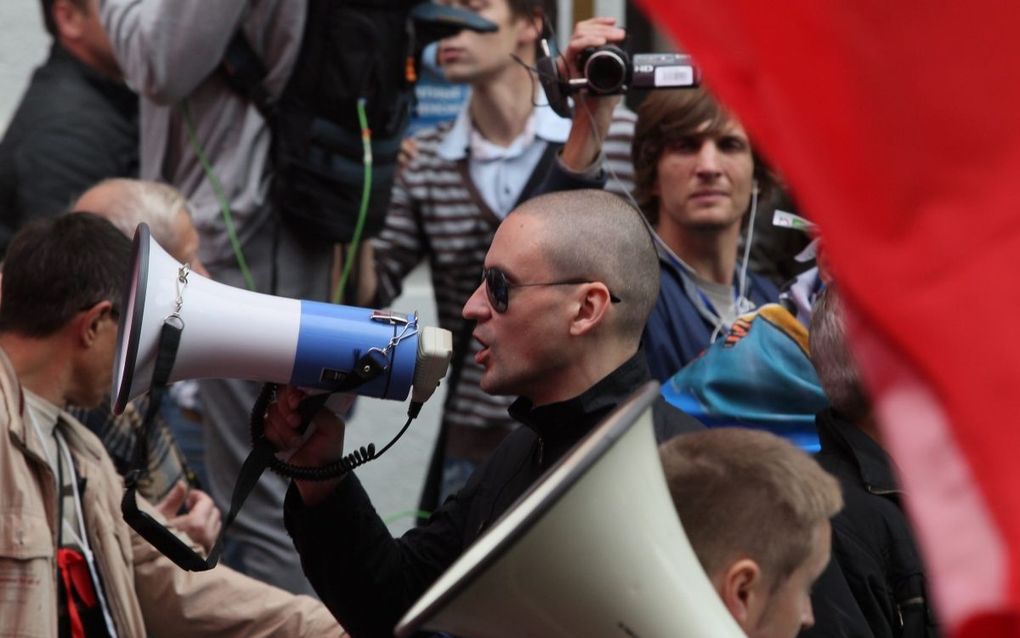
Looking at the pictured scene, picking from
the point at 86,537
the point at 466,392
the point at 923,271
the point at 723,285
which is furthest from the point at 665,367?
the point at 923,271

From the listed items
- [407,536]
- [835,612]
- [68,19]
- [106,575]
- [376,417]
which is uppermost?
[68,19]

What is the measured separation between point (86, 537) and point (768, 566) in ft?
5.77

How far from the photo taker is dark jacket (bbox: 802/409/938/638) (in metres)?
2.69

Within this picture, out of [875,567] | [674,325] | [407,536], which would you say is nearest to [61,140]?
[674,325]

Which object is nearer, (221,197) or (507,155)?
(221,197)

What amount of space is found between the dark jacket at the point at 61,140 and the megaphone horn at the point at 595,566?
10.6 feet

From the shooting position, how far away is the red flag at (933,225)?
0.93m

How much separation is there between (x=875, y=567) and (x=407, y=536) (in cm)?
91

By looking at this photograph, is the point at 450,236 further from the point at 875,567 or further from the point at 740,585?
the point at 740,585

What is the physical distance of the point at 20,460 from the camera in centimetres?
335

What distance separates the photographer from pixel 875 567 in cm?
284

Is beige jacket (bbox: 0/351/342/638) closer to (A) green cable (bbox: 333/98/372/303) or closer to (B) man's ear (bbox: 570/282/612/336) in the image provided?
(B) man's ear (bbox: 570/282/612/336)

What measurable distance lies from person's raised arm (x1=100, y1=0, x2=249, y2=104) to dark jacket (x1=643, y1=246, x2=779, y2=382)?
129 cm

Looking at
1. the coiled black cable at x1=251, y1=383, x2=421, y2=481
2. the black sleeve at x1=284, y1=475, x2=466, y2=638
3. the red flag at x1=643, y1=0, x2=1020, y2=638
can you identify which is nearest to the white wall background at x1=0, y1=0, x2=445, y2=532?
the black sleeve at x1=284, y1=475, x2=466, y2=638
